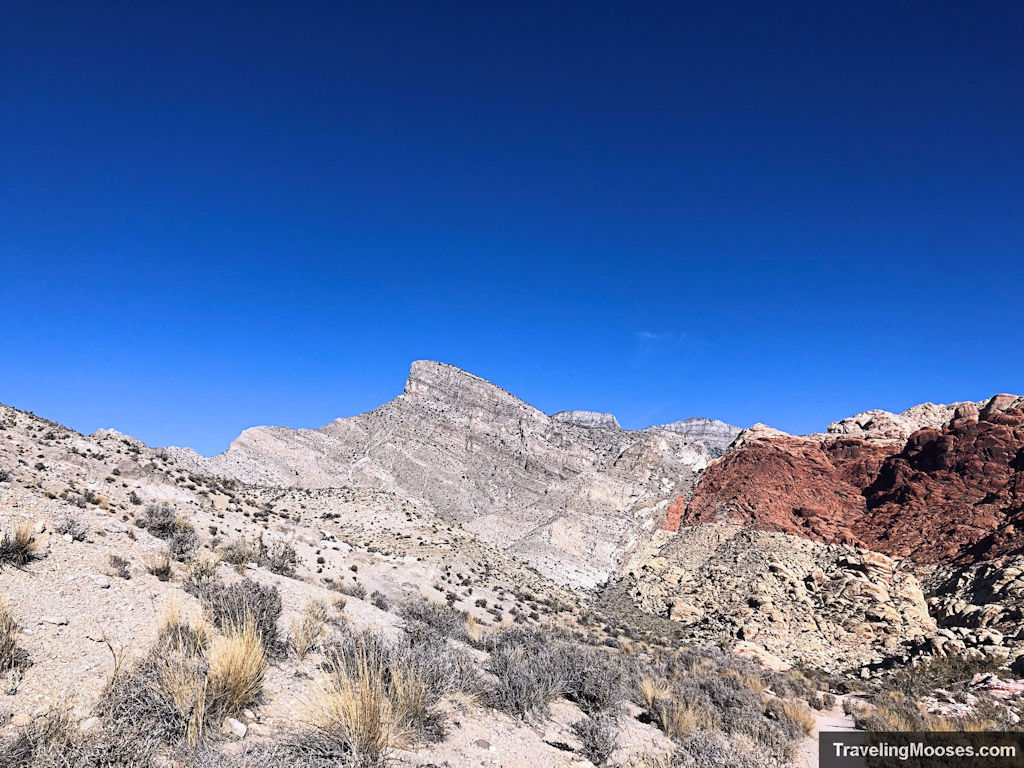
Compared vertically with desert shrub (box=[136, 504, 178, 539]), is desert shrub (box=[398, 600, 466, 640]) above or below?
below

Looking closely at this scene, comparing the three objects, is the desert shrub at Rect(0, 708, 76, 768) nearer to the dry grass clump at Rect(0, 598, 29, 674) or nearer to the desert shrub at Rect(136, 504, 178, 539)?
the dry grass clump at Rect(0, 598, 29, 674)

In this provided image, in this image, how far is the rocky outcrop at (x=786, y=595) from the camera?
76.4 feet

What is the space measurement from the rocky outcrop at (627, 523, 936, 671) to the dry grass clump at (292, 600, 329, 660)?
2281 centimetres

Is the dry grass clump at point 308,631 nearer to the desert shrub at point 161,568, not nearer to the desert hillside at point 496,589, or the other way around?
the desert hillside at point 496,589

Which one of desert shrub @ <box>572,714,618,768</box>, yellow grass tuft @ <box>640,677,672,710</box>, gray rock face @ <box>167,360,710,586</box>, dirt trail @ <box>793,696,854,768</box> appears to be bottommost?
dirt trail @ <box>793,696,854,768</box>

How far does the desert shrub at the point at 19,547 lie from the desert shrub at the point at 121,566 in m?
0.92

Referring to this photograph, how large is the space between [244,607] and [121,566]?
2.68m

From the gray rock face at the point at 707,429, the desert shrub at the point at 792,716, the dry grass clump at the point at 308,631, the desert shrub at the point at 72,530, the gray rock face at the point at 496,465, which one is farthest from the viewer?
the gray rock face at the point at 707,429

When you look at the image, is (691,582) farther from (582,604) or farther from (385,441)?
(385,441)

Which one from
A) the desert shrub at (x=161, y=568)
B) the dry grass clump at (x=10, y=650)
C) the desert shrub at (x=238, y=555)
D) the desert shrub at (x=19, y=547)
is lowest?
the dry grass clump at (x=10, y=650)

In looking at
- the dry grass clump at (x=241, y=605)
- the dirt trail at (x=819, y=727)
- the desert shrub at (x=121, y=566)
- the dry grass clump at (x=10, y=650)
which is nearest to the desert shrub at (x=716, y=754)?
the dirt trail at (x=819, y=727)

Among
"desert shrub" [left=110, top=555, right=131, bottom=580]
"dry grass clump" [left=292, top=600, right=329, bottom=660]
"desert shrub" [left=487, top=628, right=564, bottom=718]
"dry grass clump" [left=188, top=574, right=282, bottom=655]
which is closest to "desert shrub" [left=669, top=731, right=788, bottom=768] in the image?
"desert shrub" [left=487, top=628, right=564, bottom=718]

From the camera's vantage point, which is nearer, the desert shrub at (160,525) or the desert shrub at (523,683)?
the desert shrub at (523,683)

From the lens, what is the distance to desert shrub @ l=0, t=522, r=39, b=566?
257 inches
